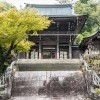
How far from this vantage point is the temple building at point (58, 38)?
3681 centimetres

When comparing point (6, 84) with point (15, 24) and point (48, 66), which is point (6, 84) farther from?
point (48, 66)

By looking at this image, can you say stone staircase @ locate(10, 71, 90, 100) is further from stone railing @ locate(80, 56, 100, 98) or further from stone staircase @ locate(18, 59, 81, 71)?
stone staircase @ locate(18, 59, 81, 71)

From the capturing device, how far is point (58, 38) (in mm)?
38344

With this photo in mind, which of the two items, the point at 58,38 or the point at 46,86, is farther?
the point at 58,38

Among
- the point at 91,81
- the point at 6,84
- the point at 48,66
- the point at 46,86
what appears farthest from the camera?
the point at 48,66

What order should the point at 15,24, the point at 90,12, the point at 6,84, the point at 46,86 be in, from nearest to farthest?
the point at 6,84
the point at 46,86
the point at 15,24
the point at 90,12

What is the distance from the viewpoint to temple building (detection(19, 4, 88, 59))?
36.8m

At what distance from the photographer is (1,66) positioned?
23.9 metres

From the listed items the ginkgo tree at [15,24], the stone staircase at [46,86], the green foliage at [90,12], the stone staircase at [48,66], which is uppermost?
the green foliage at [90,12]

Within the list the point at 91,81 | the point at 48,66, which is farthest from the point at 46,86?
the point at 48,66

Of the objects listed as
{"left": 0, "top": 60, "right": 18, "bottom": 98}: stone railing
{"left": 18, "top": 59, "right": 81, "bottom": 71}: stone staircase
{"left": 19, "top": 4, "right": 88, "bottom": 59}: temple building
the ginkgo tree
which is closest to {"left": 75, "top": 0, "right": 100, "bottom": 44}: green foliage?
{"left": 19, "top": 4, "right": 88, "bottom": 59}: temple building

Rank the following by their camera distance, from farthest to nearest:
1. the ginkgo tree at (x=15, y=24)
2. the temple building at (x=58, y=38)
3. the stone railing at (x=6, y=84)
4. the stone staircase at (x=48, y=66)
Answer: the temple building at (x=58, y=38) < the stone staircase at (x=48, y=66) < the ginkgo tree at (x=15, y=24) < the stone railing at (x=6, y=84)

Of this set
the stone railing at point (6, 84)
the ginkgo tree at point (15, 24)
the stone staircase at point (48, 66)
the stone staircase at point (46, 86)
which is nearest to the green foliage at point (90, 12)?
the stone staircase at point (48, 66)

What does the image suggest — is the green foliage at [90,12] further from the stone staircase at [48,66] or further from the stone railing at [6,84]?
the stone railing at [6,84]
